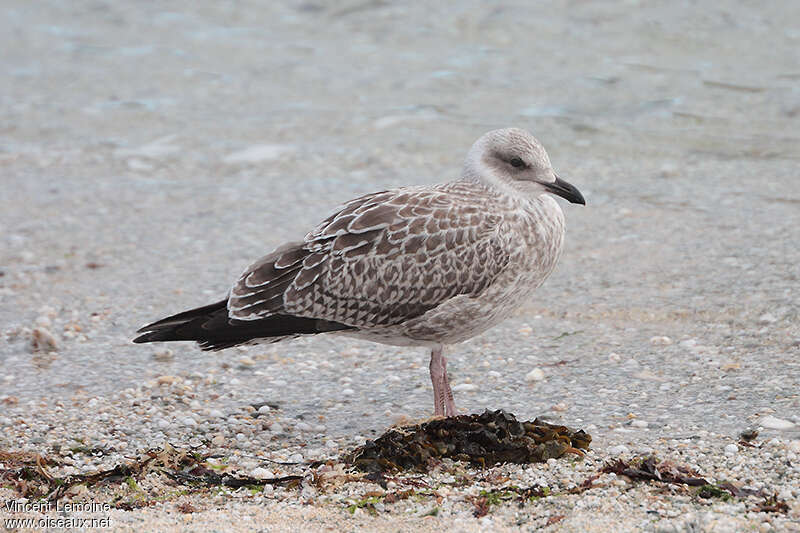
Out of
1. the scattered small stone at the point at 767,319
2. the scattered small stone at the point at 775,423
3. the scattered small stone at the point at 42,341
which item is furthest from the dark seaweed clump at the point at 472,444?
the scattered small stone at the point at 42,341

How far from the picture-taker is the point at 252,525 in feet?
14.5

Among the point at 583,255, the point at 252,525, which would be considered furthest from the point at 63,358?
the point at 583,255

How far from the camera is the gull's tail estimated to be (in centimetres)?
555

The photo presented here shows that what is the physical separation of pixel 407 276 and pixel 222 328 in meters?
0.97

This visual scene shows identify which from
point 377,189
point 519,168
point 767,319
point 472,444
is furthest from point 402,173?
point 472,444

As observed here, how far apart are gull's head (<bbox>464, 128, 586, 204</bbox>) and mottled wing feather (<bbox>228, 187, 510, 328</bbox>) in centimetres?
20

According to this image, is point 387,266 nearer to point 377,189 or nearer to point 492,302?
point 492,302

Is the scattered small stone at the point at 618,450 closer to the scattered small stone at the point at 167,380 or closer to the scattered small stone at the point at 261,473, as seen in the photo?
the scattered small stone at the point at 261,473

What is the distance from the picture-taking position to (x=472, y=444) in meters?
5.08

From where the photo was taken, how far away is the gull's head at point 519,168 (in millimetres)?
5840

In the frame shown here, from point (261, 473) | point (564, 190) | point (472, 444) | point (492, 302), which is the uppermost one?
point (564, 190)

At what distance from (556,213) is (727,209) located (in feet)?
11.9

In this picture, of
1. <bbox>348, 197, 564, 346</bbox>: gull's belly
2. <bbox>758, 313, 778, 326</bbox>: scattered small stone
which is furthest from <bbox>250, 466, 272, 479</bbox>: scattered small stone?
<bbox>758, 313, 778, 326</bbox>: scattered small stone

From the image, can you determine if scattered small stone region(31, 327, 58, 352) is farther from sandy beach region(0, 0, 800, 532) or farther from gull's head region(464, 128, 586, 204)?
gull's head region(464, 128, 586, 204)
